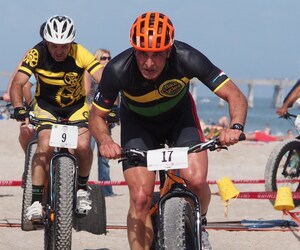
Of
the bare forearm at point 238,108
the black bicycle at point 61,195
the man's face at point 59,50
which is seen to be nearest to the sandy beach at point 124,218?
the black bicycle at point 61,195

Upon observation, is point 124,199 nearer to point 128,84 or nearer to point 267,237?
point 267,237

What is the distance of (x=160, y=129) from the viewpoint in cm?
709

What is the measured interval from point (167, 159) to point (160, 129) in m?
1.00

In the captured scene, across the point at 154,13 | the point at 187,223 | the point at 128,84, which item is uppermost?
the point at 154,13

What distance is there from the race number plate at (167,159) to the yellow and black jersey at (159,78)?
0.79 metres

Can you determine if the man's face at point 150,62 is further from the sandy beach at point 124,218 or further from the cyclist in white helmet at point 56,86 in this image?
the sandy beach at point 124,218

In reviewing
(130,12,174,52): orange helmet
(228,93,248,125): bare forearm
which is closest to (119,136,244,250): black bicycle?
(228,93,248,125): bare forearm

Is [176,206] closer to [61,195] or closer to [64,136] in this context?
[61,195]

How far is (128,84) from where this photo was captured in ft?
22.2

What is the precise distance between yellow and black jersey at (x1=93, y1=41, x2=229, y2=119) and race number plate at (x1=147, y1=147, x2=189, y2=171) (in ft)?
2.59

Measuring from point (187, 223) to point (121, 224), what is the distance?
179 inches

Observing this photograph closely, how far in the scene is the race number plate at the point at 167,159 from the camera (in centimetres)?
610

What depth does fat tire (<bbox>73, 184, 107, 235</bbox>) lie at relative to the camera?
370 inches

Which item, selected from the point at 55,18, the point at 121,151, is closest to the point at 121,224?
the point at 55,18
